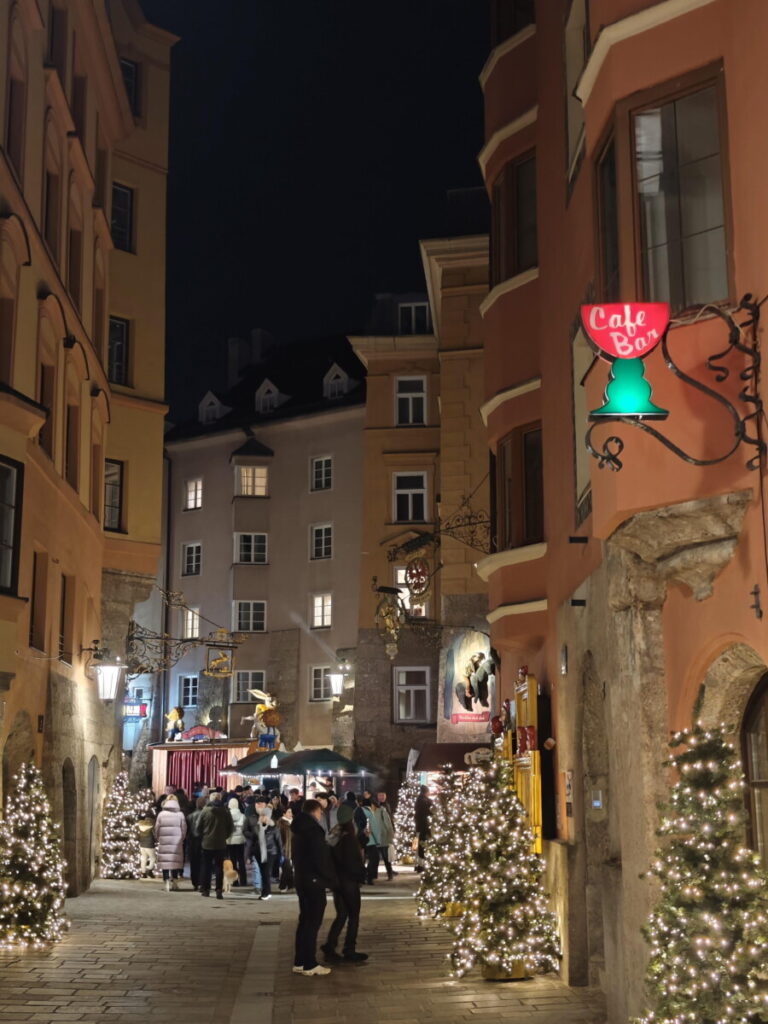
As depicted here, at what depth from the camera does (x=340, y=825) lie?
16.2 metres

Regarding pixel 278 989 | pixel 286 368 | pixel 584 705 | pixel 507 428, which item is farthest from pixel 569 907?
pixel 286 368

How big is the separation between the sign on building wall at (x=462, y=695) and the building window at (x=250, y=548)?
17809 mm

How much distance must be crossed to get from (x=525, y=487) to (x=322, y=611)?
33626mm


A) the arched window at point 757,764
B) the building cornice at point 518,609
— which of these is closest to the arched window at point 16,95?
the building cornice at point 518,609

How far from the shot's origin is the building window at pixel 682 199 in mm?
9945

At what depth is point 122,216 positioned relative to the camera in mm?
30672

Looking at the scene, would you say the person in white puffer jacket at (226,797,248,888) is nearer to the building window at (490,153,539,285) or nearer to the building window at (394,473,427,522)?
the building window at (490,153,539,285)

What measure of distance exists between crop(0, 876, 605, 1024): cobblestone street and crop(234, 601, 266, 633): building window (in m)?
32.1

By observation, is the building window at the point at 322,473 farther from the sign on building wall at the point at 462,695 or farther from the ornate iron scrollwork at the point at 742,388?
the ornate iron scrollwork at the point at 742,388

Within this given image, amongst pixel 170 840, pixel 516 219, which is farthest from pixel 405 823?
pixel 516 219

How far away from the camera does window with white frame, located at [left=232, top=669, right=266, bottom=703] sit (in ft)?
170

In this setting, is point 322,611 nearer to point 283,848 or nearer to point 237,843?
point 283,848

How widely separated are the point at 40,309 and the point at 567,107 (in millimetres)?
9316

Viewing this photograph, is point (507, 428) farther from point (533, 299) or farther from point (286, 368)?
point (286, 368)
